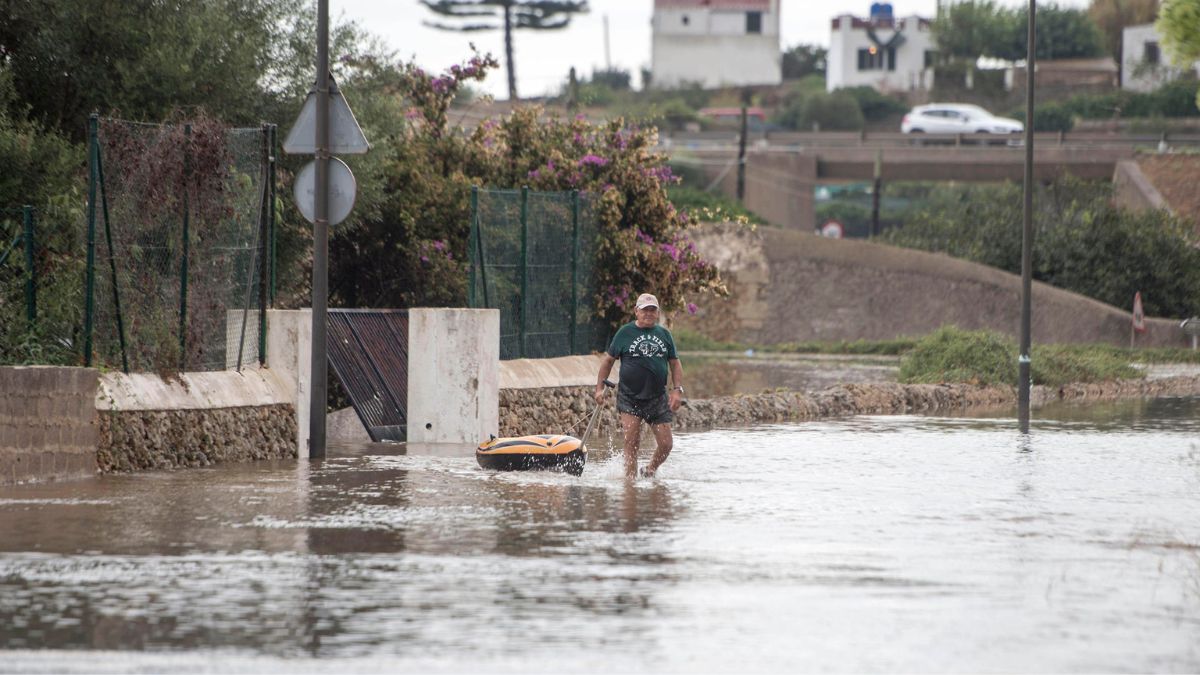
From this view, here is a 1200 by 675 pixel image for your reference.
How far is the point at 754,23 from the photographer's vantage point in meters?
135

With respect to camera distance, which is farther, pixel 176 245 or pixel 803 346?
pixel 803 346

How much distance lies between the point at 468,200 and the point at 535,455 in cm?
915

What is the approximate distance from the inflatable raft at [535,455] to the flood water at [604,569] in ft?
0.78

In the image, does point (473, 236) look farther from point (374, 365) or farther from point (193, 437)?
point (193, 437)

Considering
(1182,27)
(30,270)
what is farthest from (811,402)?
(1182,27)

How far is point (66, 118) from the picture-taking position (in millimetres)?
22109

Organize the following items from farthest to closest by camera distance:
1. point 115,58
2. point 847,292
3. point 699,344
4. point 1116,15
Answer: point 1116,15 → point 699,344 → point 847,292 → point 115,58

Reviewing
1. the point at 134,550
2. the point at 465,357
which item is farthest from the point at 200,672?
the point at 465,357

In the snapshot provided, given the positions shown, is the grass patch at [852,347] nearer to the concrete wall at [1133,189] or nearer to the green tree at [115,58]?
the concrete wall at [1133,189]

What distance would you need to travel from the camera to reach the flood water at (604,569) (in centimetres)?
842

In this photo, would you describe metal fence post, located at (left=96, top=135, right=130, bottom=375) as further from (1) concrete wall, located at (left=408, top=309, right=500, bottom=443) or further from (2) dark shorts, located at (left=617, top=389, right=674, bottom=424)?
(2) dark shorts, located at (left=617, top=389, right=674, bottom=424)

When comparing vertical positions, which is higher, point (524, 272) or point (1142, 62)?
point (1142, 62)

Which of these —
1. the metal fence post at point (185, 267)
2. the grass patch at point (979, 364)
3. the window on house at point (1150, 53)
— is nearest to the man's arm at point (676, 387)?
the metal fence post at point (185, 267)

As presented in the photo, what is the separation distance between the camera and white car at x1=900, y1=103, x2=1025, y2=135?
87.2 metres
